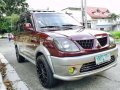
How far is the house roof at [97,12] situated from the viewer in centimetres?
5466

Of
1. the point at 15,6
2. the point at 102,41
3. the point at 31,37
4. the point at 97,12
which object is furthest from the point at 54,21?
the point at 97,12

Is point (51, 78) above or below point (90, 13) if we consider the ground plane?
above

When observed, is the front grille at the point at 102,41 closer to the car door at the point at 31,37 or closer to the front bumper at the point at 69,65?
the front bumper at the point at 69,65

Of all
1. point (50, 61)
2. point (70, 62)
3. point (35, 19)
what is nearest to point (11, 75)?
point (35, 19)

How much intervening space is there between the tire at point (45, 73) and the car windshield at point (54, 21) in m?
0.93

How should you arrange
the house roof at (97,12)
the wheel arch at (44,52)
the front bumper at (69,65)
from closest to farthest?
the front bumper at (69,65)
the wheel arch at (44,52)
the house roof at (97,12)

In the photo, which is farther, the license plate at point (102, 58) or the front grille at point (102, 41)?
the front grille at point (102, 41)

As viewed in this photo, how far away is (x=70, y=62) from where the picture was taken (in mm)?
3945

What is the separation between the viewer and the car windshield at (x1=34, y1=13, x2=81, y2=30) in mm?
5241

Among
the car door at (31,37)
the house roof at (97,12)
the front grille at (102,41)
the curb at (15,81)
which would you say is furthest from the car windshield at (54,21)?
the house roof at (97,12)

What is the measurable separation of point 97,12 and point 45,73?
182 feet

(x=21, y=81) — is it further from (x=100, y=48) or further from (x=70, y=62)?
(x=100, y=48)

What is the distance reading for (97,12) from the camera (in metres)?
58.3

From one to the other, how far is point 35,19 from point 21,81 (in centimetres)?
158
